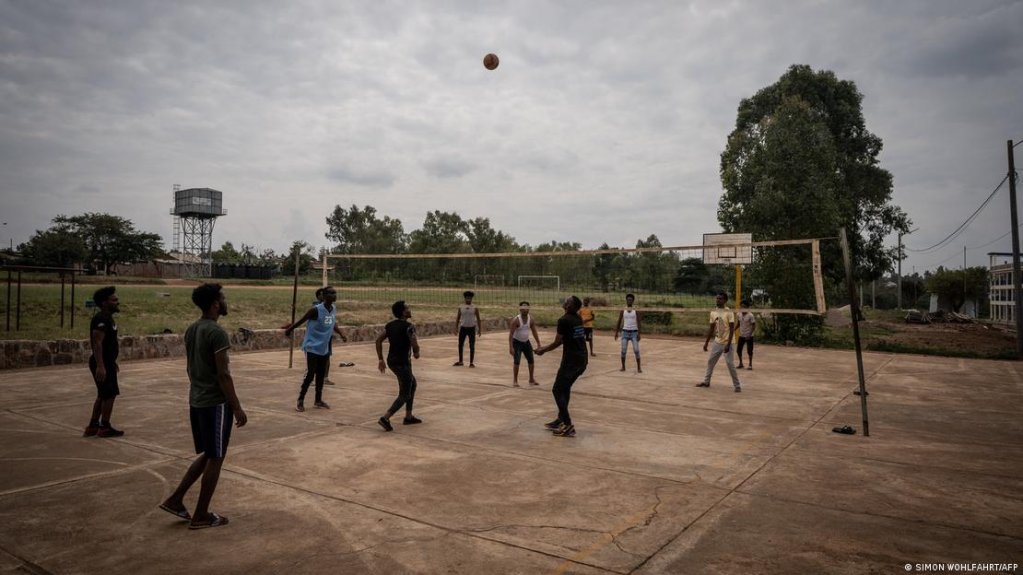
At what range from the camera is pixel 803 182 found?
2728 cm

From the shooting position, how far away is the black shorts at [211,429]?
4770mm

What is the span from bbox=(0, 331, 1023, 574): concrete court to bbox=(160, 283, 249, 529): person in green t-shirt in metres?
0.20

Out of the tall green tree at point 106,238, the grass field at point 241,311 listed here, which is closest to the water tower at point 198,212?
the tall green tree at point 106,238

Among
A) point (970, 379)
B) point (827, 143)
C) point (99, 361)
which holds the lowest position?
point (970, 379)

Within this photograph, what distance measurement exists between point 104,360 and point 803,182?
27.8 meters

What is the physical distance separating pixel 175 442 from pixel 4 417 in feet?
10.6

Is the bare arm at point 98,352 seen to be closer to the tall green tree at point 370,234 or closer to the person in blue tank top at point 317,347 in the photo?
the person in blue tank top at point 317,347

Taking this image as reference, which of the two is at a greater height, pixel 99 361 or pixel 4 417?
A: pixel 99 361

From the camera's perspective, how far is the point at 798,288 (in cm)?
2189

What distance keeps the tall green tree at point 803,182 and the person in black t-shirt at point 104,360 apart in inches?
825

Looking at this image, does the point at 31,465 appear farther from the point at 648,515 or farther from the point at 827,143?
the point at 827,143

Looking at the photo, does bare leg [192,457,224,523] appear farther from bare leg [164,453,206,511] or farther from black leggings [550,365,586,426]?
black leggings [550,365,586,426]

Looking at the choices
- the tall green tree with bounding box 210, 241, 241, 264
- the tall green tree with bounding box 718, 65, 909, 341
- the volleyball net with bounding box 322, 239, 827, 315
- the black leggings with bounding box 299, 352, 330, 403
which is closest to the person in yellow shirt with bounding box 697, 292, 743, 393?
the volleyball net with bounding box 322, 239, 827, 315

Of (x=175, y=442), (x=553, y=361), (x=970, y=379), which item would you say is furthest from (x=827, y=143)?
(x=175, y=442)
